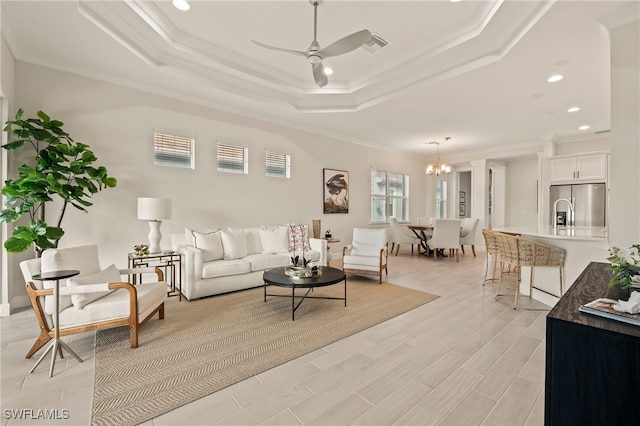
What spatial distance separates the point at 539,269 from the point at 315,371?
137 inches

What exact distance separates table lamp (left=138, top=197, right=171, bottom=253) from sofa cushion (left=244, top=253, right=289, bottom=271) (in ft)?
4.20

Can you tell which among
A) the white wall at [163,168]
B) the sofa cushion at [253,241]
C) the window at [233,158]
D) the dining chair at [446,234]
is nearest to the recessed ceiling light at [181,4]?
the white wall at [163,168]

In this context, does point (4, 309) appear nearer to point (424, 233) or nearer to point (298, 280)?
point (298, 280)

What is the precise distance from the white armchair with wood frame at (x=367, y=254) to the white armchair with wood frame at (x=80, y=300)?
3.15 meters

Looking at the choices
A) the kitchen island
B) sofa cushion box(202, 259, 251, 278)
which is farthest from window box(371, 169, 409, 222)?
sofa cushion box(202, 259, 251, 278)

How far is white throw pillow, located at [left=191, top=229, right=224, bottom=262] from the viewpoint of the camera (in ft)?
13.7

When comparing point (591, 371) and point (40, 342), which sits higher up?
point (591, 371)

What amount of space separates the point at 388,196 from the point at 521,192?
169 inches

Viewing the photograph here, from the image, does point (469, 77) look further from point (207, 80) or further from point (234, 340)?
point (234, 340)

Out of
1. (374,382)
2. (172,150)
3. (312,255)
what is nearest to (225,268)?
(312,255)

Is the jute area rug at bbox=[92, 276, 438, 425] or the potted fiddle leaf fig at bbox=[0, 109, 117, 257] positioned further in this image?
the potted fiddle leaf fig at bbox=[0, 109, 117, 257]

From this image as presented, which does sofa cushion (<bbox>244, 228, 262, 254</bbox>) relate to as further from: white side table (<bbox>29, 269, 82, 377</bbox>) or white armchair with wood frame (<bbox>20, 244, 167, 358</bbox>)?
white side table (<bbox>29, 269, 82, 377</bbox>)

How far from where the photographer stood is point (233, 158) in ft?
17.6

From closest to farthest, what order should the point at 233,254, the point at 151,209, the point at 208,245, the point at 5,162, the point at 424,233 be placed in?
the point at 5,162
the point at 151,209
the point at 208,245
the point at 233,254
the point at 424,233
